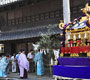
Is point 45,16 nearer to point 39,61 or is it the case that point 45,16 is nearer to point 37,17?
point 37,17

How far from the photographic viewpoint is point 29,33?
16.3m

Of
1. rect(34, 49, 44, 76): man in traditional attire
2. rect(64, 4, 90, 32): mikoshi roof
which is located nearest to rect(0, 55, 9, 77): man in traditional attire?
rect(34, 49, 44, 76): man in traditional attire

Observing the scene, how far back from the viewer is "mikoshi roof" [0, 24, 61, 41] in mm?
14383

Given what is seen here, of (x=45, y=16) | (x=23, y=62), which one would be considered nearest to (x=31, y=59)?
(x=23, y=62)

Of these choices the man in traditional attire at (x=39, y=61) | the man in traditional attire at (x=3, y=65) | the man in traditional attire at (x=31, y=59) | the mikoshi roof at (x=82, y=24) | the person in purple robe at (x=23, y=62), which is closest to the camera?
the mikoshi roof at (x=82, y=24)

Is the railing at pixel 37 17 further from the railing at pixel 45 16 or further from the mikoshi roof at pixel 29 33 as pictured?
the mikoshi roof at pixel 29 33

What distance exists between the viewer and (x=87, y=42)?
7.19 metres

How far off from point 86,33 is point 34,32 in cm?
927

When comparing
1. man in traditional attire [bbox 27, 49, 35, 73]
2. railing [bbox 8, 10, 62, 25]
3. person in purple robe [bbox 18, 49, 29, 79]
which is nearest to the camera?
person in purple robe [bbox 18, 49, 29, 79]

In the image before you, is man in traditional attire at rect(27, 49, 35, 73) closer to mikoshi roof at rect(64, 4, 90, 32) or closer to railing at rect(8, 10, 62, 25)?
railing at rect(8, 10, 62, 25)

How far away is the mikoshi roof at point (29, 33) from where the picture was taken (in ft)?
47.2

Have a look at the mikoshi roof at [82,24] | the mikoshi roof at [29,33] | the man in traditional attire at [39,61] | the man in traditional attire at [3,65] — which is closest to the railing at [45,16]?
the mikoshi roof at [29,33]

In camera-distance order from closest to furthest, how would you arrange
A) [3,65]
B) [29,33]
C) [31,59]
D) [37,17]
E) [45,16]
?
[3,65], [31,59], [29,33], [45,16], [37,17]

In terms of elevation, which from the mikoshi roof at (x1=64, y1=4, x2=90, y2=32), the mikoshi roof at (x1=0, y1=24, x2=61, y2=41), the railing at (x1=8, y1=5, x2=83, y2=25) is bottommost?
the mikoshi roof at (x1=64, y1=4, x2=90, y2=32)
